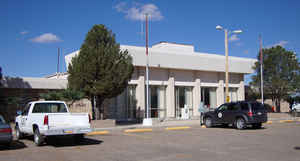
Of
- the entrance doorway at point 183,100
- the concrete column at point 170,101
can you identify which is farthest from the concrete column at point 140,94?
the entrance doorway at point 183,100

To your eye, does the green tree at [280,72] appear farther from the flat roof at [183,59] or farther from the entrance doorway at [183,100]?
the entrance doorway at [183,100]

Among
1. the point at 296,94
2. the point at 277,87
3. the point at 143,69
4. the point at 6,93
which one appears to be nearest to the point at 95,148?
the point at 6,93

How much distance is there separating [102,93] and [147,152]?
1179 centimetres

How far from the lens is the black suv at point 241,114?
20344 mm

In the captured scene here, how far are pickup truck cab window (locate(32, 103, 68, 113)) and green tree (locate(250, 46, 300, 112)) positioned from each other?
2685cm

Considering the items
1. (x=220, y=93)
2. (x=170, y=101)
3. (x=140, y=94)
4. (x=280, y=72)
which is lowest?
(x=170, y=101)

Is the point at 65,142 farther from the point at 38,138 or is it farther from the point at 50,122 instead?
the point at 50,122

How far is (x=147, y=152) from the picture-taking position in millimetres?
11719

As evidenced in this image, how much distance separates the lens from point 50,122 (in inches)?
505

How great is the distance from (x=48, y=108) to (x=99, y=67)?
26.9 ft

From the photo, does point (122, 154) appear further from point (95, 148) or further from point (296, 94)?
point (296, 94)

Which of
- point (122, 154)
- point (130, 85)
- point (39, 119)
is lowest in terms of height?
point (122, 154)

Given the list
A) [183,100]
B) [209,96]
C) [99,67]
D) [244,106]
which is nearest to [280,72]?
[209,96]

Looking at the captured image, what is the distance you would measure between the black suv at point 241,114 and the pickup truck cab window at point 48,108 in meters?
10.8
